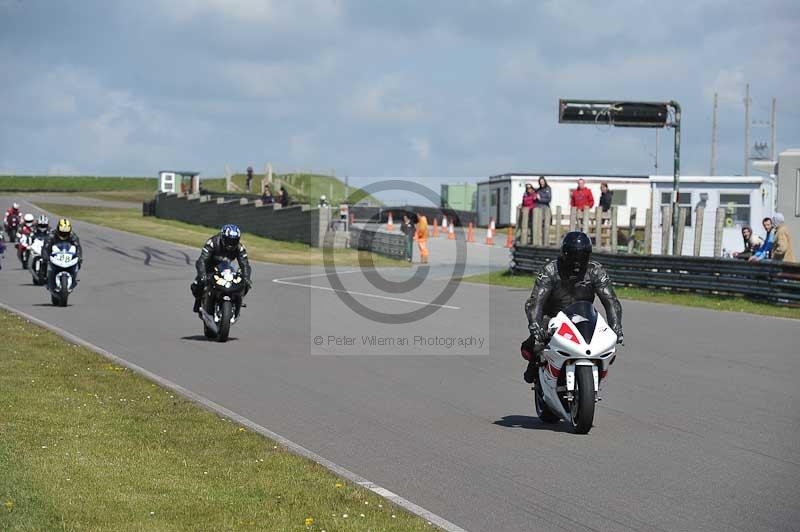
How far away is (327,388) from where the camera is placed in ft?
39.7

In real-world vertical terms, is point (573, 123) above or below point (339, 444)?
above

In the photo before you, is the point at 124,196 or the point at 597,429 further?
the point at 124,196

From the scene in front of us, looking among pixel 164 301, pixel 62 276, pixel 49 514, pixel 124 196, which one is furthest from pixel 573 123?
pixel 124 196

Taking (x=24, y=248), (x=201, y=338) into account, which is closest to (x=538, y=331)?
(x=201, y=338)

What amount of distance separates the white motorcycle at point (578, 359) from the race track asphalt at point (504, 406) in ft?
0.76

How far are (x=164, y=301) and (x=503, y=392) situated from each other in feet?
45.9

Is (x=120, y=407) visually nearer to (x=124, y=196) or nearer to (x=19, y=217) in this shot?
(x=19, y=217)

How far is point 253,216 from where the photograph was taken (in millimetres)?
52562

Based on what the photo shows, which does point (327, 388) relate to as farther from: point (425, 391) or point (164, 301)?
point (164, 301)

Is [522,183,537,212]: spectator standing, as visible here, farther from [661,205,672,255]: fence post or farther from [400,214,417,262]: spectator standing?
[400,214,417,262]: spectator standing

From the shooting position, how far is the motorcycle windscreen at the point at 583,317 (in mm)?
9055

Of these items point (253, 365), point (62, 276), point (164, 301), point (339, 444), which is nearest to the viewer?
point (339, 444)

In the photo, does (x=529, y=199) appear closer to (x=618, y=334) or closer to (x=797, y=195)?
(x=797, y=195)

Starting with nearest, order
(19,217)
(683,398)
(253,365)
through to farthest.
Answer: (683,398)
(253,365)
(19,217)
